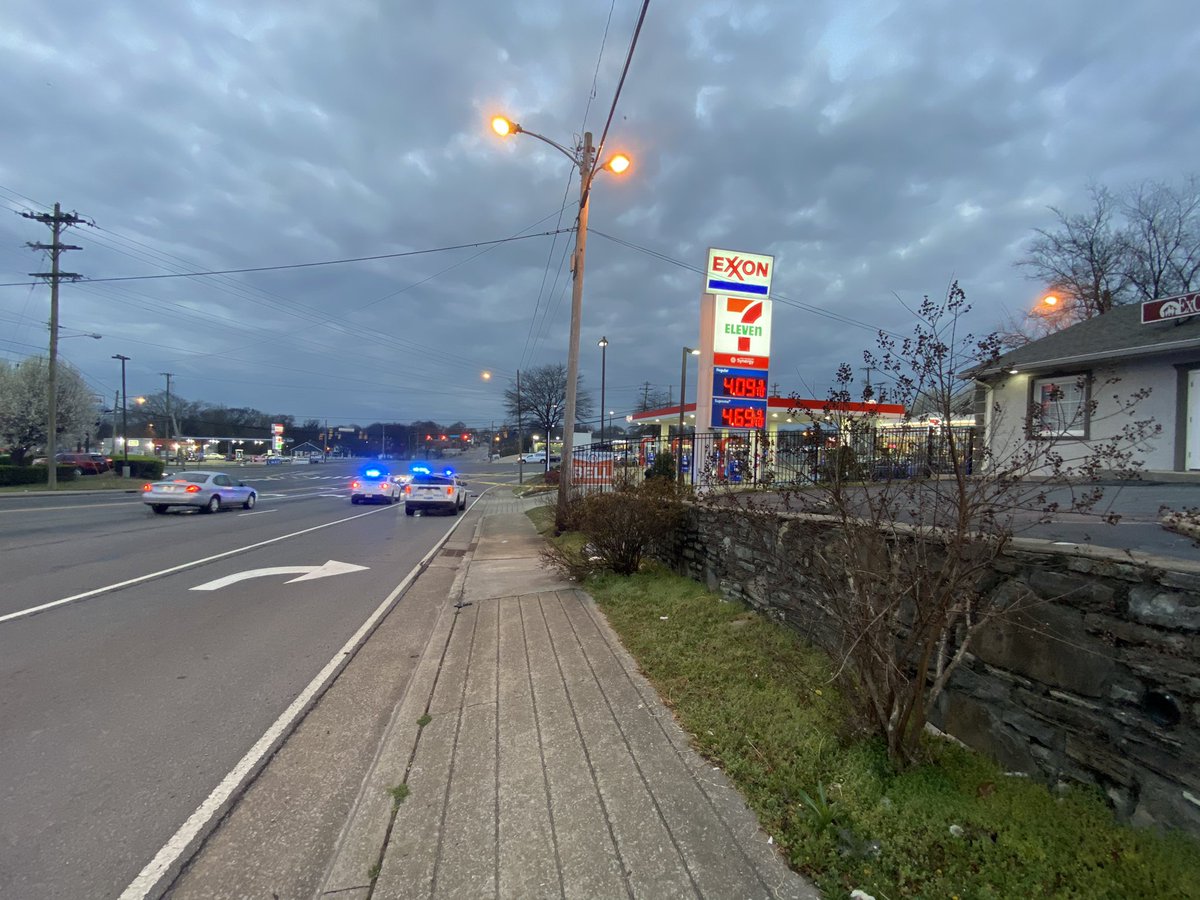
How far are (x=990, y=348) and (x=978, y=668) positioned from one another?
1.78 m

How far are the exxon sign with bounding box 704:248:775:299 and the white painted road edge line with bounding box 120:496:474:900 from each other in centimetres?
847

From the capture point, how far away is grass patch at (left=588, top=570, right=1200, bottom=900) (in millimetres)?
2389

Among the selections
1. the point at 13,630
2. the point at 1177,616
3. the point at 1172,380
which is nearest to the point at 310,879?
the point at 1177,616

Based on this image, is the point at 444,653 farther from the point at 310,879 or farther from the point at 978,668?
the point at 978,668

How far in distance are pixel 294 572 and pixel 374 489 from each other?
58.6 ft

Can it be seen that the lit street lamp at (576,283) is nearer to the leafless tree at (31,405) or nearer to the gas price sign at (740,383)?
the gas price sign at (740,383)

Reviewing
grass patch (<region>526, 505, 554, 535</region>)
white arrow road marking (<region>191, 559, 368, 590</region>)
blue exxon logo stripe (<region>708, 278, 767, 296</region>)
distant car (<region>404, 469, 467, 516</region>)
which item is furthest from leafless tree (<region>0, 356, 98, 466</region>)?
blue exxon logo stripe (<region>708, 278, 767, 296</region>)

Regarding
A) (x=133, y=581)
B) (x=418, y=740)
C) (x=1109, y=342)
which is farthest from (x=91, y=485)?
(x=1109, y=342)

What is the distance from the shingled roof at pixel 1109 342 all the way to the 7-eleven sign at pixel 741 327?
4248 millimetres

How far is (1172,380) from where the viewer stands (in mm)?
12305

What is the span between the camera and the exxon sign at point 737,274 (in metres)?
11.0

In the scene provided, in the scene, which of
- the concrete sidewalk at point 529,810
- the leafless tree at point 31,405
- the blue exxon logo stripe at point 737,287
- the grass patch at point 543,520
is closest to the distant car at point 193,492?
the grass patch at point 543,520

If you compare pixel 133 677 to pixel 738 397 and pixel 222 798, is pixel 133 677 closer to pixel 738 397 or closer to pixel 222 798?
pixel 222 798

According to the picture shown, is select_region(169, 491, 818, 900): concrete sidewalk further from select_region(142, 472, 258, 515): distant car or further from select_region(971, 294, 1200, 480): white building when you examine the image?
select_region(142, 472, 258, 515): distant car
